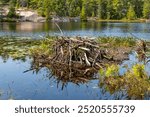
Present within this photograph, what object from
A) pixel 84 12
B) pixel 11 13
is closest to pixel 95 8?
pixel 84 12

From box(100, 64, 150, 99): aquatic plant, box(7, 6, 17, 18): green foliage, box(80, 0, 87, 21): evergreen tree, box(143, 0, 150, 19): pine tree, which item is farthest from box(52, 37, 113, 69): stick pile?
box(143, 0, 150, 19): pine tree

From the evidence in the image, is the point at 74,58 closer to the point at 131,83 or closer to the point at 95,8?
the point at 131,83

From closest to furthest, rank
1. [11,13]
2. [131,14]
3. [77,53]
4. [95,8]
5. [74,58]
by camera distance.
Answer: [77,53]
[74,58]
[11,13]
[131,14]
[95,8]

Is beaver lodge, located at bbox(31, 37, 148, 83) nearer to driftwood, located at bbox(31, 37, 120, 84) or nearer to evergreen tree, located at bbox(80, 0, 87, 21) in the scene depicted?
driftwood, located at bbox(31, 37, 120, 84)

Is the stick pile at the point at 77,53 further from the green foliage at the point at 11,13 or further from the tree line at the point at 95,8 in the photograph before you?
the tree line at the point at 95,8

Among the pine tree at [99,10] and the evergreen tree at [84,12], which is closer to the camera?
the evergreen tree at [84,12]

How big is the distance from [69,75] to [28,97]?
4.98 meters

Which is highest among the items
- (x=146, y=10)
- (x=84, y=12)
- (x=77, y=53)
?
(x=77, y=53)

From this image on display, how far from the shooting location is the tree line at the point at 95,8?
368ft

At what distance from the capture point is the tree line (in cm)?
11206

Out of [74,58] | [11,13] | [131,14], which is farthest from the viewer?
[131,14]

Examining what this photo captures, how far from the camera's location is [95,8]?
393 feet

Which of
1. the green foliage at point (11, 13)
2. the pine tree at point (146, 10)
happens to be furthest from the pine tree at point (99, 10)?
the green foliage at point (11, 13)

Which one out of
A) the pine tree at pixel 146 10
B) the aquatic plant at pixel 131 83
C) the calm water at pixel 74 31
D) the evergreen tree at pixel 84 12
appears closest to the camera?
the aquatic plant at pixel 131 83
